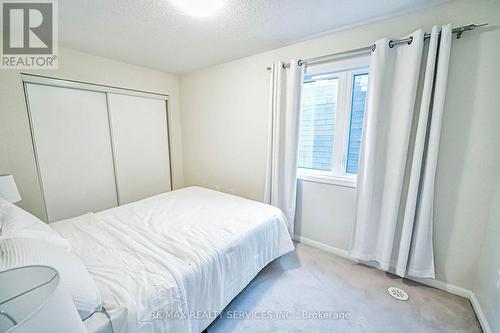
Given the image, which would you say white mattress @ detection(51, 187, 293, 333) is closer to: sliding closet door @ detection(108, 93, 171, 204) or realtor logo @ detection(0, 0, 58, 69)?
sliding closet door @ detection(108, 93, 171, 204)

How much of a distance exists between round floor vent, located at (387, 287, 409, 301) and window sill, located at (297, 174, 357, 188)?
3.09ft

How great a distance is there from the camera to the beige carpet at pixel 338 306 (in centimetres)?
141

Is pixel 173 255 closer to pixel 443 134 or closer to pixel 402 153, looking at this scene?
pixel 402 153

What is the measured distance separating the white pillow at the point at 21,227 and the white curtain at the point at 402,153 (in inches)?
92.3

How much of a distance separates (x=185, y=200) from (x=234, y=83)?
1703mm

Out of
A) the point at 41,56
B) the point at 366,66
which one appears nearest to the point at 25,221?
the point at 41,56

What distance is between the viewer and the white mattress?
99 cm

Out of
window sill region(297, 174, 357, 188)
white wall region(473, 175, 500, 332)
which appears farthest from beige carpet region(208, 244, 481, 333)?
window sill region(297, 174, 357, 188)

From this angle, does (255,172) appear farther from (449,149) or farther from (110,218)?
(449,149)

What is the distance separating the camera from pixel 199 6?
153 centimetres

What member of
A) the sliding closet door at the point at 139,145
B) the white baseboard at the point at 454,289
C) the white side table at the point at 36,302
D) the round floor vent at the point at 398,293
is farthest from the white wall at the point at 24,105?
the round floor vent at the point at 398,293

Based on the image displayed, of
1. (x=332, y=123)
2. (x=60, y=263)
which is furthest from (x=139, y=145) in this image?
(x=332, y=123)

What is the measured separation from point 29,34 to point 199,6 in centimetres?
176

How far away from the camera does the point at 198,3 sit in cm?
150
